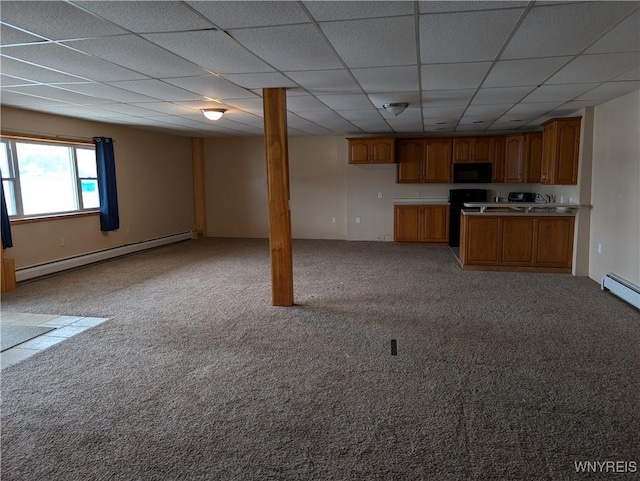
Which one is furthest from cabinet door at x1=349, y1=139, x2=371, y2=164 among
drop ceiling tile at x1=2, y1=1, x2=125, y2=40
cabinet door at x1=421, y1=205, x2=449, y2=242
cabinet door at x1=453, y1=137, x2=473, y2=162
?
drop ceiling tile at x1=2, y1=1, x2=125, y2=40

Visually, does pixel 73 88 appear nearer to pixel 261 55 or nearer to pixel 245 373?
pixel 261 55

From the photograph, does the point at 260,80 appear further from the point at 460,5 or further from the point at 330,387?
the point at 330,387

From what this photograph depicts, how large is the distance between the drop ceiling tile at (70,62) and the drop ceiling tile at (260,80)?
0.82 metres

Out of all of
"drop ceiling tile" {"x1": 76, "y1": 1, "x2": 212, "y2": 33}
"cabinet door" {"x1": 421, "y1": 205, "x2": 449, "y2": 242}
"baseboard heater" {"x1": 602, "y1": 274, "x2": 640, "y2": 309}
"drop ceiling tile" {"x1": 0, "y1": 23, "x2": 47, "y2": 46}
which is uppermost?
"drop ceiling tile" {"x1": 0, "y1": 23, "x2": 47, "y2": 46}

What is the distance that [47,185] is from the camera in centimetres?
612

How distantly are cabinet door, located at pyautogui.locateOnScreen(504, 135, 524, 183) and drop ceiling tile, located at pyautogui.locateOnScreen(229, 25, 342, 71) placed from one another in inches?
220

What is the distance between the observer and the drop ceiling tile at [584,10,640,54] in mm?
2449

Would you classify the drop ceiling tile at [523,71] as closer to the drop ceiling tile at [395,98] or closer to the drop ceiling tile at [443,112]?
the drop ceiling tile at [395,98]

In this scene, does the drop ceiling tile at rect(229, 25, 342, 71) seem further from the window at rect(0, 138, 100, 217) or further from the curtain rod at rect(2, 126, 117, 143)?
the window at rect(0, 138, 100, 217)

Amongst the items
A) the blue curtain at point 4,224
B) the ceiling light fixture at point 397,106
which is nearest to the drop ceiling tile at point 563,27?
the ceiling light fixture at point 397,106

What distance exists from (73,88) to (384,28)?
132 inches

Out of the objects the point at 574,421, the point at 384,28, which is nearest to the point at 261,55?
the point at 384,28

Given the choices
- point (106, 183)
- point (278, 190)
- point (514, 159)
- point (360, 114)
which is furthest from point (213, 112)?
point (514, 159)

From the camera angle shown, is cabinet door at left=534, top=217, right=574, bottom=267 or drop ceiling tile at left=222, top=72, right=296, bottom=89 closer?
drop ceiling tile at left=222, top=72, right=296, bottom=89
